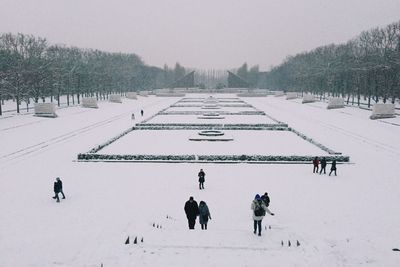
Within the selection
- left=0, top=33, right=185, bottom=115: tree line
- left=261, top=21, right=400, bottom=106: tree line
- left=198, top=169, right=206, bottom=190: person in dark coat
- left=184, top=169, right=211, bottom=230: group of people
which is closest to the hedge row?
left=198, top=169, right=206, bottom=190: person in dark coat

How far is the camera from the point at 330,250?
412 inches

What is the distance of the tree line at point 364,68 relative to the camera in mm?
55188

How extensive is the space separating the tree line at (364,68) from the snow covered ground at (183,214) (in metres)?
33.4

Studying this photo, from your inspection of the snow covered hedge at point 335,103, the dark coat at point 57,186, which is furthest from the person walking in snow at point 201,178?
the snow covered hedge at point 335,103

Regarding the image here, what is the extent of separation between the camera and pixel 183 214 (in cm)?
1381

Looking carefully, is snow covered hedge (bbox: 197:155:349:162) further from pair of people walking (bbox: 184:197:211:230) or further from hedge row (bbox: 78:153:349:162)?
pair of people walking (bbox: 184:197:211:230)

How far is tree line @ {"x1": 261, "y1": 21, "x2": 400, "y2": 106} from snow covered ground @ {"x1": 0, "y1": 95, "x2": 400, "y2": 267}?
110ft

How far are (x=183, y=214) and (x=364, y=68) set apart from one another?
52.0 meters

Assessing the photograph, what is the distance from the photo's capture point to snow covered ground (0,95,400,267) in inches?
393

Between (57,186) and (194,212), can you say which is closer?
(194,212)

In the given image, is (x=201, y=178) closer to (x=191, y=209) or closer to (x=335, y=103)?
(x=191, y=209)

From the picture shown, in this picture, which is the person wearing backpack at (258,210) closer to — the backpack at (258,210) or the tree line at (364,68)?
the backpack at (258,210)

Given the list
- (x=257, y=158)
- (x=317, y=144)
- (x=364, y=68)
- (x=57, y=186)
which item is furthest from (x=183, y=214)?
(x=364, y=68)

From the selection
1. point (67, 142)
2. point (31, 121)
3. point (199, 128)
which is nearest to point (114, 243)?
point (67, 142)
